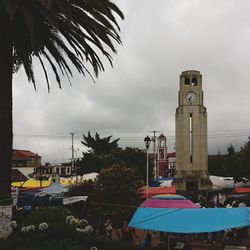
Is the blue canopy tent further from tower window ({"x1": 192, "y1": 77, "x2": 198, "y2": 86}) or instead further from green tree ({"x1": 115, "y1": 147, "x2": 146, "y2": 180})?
green tree ({"x1": 115, "y1": 147, "x2": 146, "y2": 180})

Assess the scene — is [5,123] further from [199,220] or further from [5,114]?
[199,220]

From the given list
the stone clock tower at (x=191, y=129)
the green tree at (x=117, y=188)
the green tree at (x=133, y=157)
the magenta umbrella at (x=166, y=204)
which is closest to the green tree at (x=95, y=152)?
the green tree at (x=133, y=157)

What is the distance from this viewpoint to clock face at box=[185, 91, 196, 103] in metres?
65.3

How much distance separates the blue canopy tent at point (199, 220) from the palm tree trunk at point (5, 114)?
439 centimetres

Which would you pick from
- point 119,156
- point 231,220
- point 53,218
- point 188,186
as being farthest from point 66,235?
point 119,156

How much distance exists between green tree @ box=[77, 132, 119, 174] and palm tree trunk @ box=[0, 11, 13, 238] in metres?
76.6

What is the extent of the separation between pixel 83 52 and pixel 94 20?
1332mm

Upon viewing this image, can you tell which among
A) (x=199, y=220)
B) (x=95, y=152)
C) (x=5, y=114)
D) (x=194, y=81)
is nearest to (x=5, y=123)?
(x=5, y=114)

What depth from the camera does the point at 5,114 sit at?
15.6 meters

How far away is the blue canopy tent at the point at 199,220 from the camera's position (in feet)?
46.7

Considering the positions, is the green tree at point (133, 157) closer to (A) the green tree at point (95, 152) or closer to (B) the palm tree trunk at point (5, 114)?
(A) the green tree at point (95, 152)

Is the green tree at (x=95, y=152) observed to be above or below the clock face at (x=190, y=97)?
below

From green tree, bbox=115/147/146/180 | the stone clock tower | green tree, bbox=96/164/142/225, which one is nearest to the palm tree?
green tree, bbox=96/164/142/225

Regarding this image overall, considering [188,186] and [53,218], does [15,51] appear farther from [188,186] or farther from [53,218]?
[188,186]
